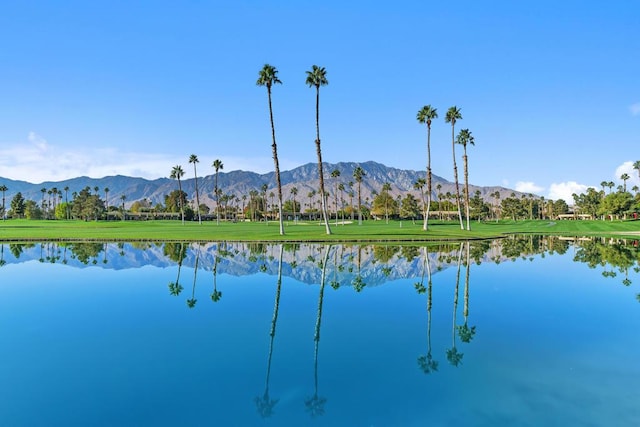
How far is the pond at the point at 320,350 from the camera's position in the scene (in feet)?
Answer: 30.4

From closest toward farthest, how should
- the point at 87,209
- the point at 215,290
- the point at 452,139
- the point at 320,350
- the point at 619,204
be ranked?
the point at 320,350 → the point at 215,290 → the point at 452,139 → the point at 619,204 → the point at 87,209

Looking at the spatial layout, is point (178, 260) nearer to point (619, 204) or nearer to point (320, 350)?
point (320, 350)

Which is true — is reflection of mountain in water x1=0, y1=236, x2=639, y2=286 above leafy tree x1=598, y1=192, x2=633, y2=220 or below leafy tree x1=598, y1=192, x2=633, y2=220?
below

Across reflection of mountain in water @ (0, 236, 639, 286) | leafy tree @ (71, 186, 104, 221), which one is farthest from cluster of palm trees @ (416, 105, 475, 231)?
leafy tree @ (71, 186, 104, 221)

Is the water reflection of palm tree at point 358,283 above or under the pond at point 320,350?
above

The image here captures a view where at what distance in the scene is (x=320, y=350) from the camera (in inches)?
512

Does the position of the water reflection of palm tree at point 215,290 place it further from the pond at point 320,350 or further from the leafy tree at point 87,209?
the leafy tree at point 87,209

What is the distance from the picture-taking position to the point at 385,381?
34.8 ft

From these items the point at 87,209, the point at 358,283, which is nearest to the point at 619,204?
the point at 358,283

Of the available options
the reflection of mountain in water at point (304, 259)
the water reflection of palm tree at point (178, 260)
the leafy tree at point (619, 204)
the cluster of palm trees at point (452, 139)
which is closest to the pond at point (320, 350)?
the water reflection of palm tree at point (178, 260)

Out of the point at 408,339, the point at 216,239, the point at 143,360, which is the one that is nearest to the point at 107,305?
the point at 143,360

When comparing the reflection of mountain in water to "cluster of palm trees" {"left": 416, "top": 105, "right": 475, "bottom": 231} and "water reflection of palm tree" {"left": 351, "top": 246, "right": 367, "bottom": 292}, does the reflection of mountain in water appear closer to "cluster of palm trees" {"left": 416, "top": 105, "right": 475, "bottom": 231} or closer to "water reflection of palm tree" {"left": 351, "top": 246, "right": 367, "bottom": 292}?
"water reflection of palm tree" {"left": 351, "top": 246, "right": 367, "bottom": 292}

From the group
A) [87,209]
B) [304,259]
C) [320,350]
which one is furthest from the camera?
[87,209]

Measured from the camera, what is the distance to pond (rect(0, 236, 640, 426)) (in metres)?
9.27
